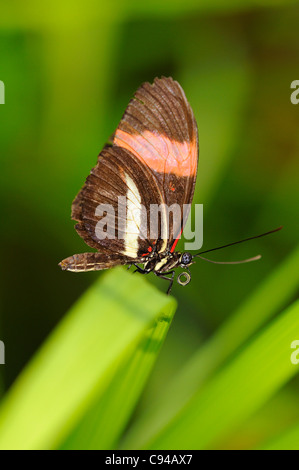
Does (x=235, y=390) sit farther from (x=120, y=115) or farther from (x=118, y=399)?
→ (x=120, y=115)

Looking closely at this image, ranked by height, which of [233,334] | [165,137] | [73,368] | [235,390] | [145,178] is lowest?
[233,334]

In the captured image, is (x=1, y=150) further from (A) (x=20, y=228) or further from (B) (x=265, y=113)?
(B) (x=265, y=113)

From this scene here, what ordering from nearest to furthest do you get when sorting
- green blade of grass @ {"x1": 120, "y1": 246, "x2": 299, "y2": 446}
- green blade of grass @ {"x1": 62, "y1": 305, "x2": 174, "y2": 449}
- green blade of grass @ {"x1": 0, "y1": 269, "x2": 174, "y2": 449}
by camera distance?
green blade of grass @ {"x1": 0, "y1": 269, "x2": 174, "y2": 449}, green blade of grass @ {"x1": 62, "y1": 305, "x2": 174, "y2": 449}, green blade of grass @ {"x1": 120, "y1": 246, "x2": 299, "y2": 446}

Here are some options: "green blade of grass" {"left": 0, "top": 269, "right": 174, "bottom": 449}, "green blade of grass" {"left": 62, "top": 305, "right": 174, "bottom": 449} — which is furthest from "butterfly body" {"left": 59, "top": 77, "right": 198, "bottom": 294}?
"green blade of grass" {"left": 0, "top": 269, "right": 174, "bottom": 449}

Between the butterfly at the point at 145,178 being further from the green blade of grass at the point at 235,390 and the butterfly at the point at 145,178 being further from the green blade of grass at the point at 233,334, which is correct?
the green blade of grass at the point at 235,390

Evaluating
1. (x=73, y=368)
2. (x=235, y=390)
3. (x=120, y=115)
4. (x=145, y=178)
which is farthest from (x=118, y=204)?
(x=73, y=368)

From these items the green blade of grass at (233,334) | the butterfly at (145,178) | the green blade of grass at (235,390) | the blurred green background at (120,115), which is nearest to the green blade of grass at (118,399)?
the green blade of grass at (235,390)

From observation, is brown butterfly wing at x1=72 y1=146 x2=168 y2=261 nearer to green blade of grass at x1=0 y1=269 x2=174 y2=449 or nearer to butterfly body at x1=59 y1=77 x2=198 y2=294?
butterfly body at x1=59 y1=77 x2=198 y2=294
